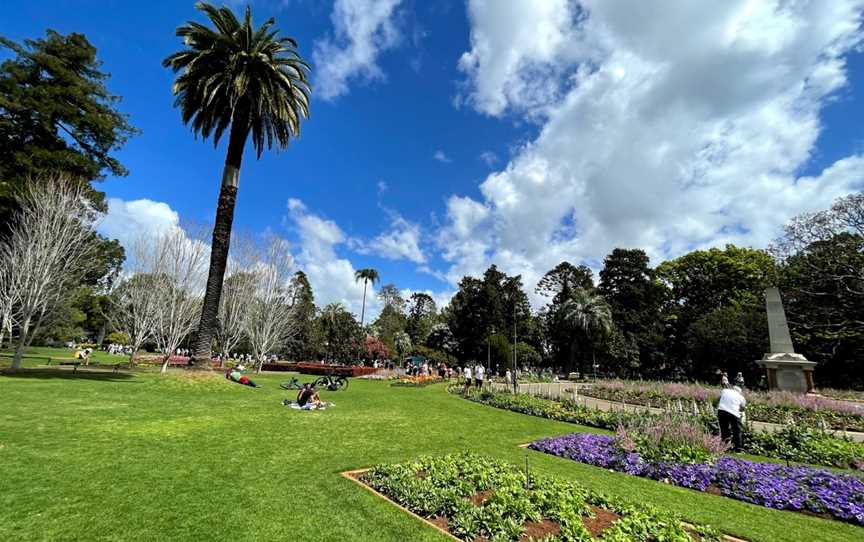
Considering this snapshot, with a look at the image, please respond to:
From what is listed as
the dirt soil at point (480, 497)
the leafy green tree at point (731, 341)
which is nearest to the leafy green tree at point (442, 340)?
the leafy green tree at point (731, 341)

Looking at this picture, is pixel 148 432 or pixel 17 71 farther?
pixel 17 71

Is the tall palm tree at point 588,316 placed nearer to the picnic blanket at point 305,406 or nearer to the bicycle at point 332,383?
the bicycle at point 332,383

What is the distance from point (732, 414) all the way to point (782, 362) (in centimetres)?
1394

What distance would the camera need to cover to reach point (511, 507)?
4812 millimetres

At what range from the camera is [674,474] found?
7043 millimetres

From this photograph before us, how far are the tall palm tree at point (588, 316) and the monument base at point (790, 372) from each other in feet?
81.4

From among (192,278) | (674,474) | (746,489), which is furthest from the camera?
(192,278)

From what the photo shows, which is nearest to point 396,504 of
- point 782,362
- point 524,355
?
point 782,362

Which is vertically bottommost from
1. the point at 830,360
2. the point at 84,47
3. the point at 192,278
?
the point at 830,360

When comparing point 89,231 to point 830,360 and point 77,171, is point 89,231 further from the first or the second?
point 830,360

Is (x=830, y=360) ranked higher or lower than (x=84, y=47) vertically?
lower

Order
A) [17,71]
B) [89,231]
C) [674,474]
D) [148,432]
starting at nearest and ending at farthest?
[674,474], [148,432], [89,231], [17,71]

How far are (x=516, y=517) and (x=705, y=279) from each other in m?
58.8

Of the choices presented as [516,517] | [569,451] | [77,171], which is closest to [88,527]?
[516,517]
